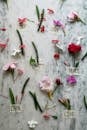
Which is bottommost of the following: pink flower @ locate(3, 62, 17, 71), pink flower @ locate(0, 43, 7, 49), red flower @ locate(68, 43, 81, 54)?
pink flower @ locate(3, 62, 17, 71)

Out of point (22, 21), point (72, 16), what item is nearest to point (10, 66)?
point (22, 21)

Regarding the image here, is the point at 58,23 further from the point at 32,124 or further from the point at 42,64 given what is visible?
the point at 32,124

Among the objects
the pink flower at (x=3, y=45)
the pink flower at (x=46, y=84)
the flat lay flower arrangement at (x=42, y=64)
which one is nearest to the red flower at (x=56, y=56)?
the flat lay flower arrangement at (x=42, y=64)

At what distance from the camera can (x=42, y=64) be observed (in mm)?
1294

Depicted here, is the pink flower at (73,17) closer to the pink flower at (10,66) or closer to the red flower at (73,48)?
the red flower at (73,48)

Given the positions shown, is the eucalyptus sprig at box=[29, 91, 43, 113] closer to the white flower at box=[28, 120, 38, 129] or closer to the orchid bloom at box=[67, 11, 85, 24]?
the white flower at box=[28, 120, 38, 129]

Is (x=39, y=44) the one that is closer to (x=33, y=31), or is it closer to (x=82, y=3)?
(x=33, y=31)

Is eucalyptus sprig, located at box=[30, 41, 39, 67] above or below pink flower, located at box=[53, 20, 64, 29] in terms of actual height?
below

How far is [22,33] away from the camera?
1295 mm

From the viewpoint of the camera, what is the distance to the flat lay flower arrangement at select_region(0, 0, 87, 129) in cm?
128

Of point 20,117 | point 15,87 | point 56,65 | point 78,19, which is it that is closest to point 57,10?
point 78,19

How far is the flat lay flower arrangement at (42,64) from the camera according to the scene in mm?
1284

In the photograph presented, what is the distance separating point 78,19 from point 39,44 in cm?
21

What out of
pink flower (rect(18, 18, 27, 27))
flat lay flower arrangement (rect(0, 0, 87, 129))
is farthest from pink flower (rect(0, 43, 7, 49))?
pink flower (rect(18, 18, 27, 27))
